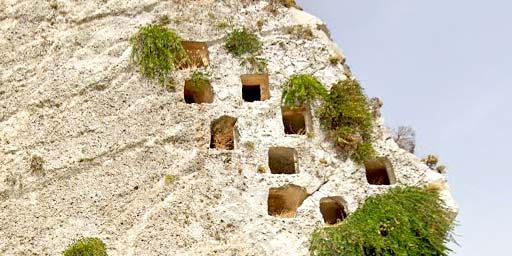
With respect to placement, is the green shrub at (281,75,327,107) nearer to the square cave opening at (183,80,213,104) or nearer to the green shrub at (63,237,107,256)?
the square cave opening at (183,80,213,104)

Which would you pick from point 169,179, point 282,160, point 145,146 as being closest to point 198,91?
point 145,146

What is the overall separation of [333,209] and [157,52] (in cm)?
498

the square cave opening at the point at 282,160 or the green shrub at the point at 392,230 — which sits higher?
the square cave opening at the point at 282,160

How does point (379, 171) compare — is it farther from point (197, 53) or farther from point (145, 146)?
point (197, 53)

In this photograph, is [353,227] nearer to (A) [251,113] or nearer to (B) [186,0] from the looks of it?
(A) [251,113]

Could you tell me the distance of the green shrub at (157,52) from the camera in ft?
43.7

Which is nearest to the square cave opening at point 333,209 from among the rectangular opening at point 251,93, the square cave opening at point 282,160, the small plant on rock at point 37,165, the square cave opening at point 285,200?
the square cave opening at point 285,200

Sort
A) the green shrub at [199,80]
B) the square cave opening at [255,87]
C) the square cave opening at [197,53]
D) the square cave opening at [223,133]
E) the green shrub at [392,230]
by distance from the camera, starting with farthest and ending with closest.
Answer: the square cave opening at [197,53], the square cave opening at [255,87], the green shrub at [199,80], the square cave opening at [223,133], the green shrub at [392,230]

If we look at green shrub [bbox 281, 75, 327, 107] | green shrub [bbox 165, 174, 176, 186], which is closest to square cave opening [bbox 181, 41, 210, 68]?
green shrub [bbox 281, 75, 327, 107]

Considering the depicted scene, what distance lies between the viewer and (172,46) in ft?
45.0

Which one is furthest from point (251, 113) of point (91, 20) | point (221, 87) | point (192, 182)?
point (91, 20)

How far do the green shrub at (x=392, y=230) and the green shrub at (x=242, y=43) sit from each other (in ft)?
14.8

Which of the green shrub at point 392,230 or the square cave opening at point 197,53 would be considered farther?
the square cave opening at point 197,53

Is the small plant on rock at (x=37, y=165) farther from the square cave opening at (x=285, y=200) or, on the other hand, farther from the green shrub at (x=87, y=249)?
the square cave opening at (x=285, y=200)
